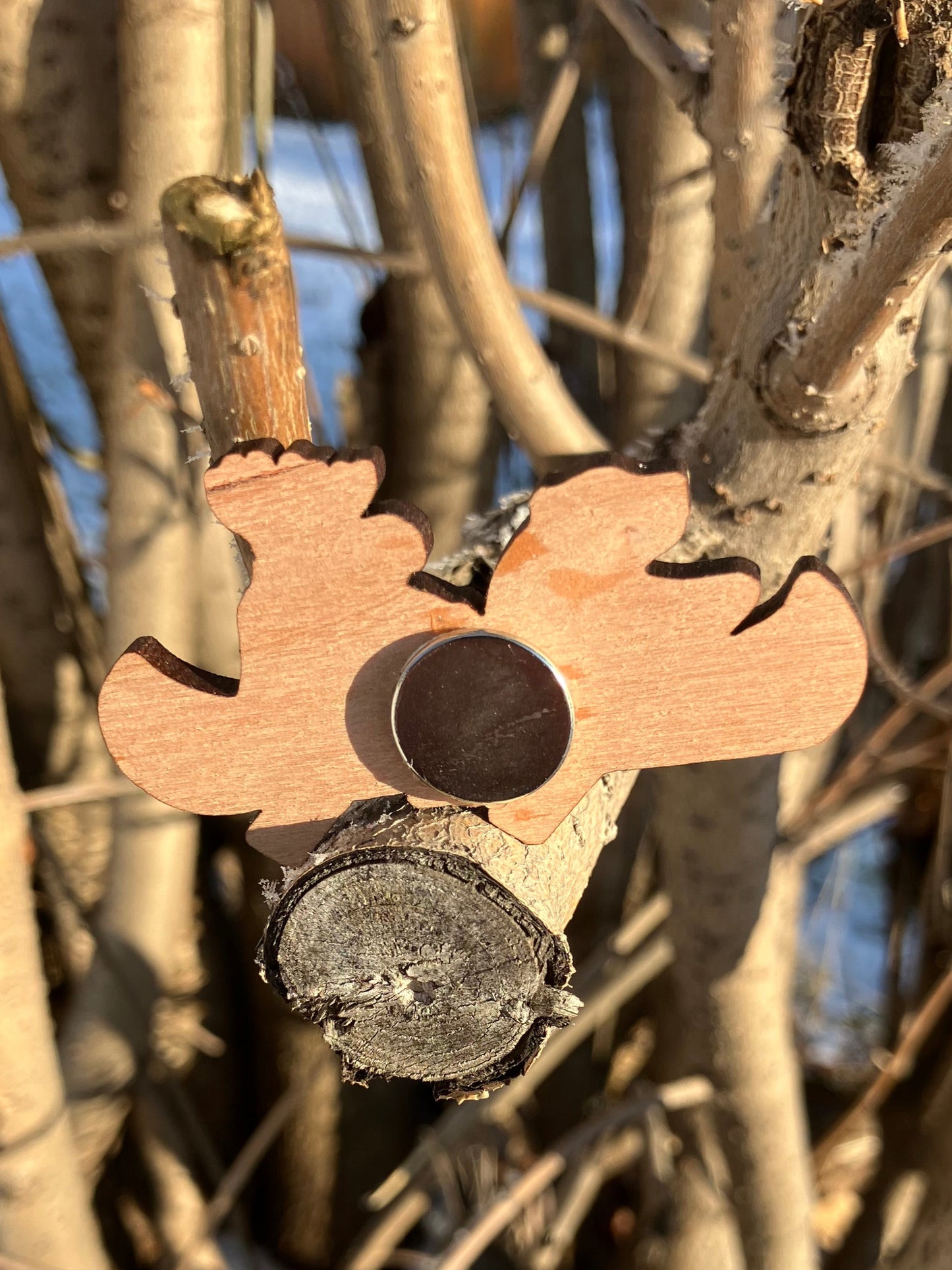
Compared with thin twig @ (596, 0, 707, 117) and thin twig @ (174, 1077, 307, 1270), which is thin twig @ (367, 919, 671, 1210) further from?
thin twig @ (596, 0, 707, 117)

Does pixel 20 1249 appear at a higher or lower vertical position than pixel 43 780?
lower

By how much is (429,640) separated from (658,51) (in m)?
0.35

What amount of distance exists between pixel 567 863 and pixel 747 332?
0.27m

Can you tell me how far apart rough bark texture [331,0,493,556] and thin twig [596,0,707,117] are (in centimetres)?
38

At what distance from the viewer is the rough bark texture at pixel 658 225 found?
88 cm

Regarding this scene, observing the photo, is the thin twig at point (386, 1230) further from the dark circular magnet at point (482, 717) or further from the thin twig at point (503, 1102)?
the dark circular magnet at point (482, 717)

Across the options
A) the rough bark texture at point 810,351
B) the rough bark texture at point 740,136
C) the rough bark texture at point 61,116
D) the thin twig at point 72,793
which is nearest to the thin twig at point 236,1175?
the thin twig at point 72,793

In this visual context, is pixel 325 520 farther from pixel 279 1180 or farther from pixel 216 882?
pixel 279 1180

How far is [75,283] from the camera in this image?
891 mm

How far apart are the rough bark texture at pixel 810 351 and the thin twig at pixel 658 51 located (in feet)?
0.40

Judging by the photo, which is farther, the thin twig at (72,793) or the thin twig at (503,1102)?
the thin twig at (503,1102)

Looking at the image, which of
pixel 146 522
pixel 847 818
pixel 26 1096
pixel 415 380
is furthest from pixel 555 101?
pixel 26 1096

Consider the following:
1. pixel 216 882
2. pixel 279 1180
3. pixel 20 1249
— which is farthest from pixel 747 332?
pixel 279 1180

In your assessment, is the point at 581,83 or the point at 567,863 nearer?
the point at 567,863
